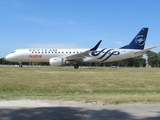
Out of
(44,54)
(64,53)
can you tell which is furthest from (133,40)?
(44,54)

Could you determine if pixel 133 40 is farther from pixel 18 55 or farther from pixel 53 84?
pixel 53 84

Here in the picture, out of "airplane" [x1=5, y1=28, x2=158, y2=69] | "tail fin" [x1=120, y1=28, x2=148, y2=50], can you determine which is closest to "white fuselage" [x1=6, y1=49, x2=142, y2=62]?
"airplane" [x1=5, y1=28, x2=158, y2=69]

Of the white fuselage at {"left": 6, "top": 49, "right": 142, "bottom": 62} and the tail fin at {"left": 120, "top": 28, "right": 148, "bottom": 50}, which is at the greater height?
the tail fin at {"left": 120, "top": 28, "right": 148, "bottom": 50}

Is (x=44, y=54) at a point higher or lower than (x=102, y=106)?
higher

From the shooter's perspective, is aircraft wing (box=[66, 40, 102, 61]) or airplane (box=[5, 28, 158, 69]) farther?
airplane (box=[5, 28, 158, 69])

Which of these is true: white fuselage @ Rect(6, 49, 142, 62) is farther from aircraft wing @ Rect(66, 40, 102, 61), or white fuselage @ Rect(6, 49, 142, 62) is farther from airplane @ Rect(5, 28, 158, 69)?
aircraft wing @ Rect(66, 40, 102, 61)

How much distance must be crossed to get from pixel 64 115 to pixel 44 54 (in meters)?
33.0

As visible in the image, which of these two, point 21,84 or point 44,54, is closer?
point 21,84

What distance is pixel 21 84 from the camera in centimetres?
Answer: 1345

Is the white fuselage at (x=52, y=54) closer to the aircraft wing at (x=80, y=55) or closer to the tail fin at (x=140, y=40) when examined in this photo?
the aircraft wing at (x=80, y=55)

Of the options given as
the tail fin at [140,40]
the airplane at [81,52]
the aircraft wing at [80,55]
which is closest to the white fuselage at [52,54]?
the airplane at [81,52]

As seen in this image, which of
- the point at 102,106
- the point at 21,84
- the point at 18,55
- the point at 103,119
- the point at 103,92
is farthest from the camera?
the point at 18,55

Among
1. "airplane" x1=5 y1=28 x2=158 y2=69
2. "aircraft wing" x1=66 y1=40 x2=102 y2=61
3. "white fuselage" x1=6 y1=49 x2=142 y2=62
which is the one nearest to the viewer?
"aircraft wing" x1=66 y1=40 x2=102 y2=61

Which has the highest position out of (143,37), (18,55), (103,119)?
(143,37)
